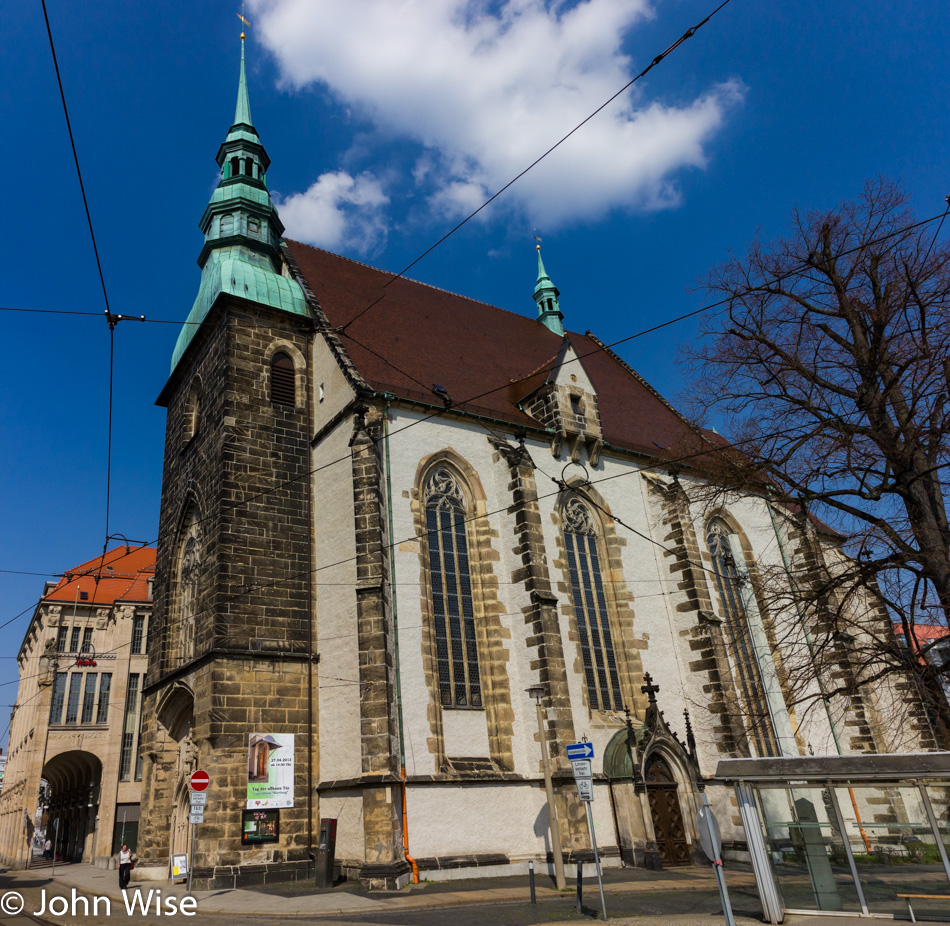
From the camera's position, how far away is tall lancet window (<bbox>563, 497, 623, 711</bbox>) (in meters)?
19.2

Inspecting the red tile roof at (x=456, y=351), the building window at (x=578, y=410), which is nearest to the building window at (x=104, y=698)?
the red tile roof at (x=456, y=351)

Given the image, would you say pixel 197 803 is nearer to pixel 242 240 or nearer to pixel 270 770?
pixel 270 770

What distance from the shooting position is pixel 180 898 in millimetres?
13328

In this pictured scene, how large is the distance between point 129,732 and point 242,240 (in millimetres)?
26842

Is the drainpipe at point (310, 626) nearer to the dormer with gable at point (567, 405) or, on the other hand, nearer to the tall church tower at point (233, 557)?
the tall church tower at point (233, 557)

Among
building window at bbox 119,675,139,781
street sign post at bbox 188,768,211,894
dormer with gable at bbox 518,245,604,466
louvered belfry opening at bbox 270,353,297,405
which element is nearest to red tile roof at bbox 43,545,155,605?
building window at bbox 119,675,139,781

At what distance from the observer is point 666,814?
708 inches

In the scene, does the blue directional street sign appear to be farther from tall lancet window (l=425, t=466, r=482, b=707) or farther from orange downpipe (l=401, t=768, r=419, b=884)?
tall lancet window (l=425, t=466, r=482, b=707)

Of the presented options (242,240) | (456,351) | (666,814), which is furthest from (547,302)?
(666,814)

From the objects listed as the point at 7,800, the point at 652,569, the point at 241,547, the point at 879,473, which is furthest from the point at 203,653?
the point at 7,800

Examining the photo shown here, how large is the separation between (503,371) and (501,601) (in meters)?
8.90

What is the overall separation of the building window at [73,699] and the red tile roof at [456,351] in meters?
25.8

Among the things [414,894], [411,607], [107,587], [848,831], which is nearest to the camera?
[848,831]

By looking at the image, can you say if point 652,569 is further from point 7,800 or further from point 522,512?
point 7,800
